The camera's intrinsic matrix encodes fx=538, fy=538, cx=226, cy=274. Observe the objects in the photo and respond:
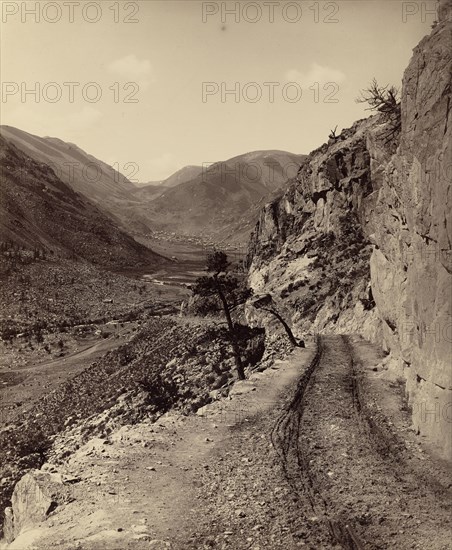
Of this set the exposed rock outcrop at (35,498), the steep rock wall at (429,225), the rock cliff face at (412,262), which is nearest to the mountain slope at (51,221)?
the rock cliff face at (412,262)

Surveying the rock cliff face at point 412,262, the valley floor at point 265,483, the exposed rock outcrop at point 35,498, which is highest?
the rock cliff face at point 412,262

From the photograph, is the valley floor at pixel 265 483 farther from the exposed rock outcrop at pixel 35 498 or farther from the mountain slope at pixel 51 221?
the mountain slope at pixel 51 221

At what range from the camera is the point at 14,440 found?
2917 cm

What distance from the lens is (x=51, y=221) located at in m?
106

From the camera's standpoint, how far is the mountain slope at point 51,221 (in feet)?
310

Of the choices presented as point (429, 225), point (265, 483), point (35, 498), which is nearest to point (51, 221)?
point (35, 498)

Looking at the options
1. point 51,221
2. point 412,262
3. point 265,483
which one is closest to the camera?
point 265,483

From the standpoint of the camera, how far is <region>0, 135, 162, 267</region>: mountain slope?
94375 millimetres

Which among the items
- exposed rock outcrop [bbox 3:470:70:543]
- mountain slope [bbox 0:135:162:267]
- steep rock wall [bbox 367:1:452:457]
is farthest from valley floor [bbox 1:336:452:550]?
mountain slope [bbox 0:135:162:267]

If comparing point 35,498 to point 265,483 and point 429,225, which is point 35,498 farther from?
point 429,225

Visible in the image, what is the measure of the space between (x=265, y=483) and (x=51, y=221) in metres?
101

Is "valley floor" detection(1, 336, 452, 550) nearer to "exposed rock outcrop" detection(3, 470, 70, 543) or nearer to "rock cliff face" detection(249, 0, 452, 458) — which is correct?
"exposed rock outcrop" detection(3, 470, 70, 543)

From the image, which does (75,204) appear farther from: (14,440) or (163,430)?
(163,430)

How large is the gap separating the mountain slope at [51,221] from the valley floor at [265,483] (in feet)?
249
